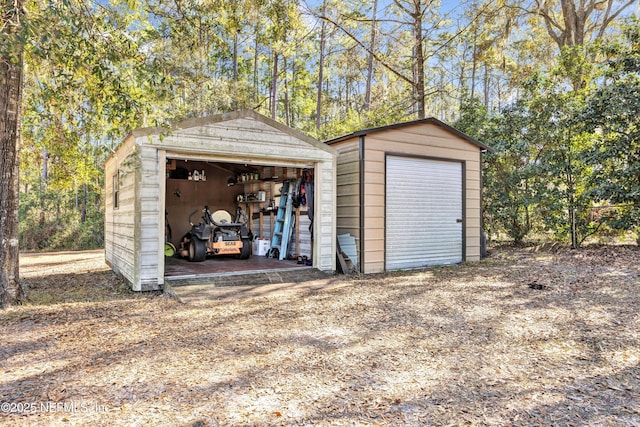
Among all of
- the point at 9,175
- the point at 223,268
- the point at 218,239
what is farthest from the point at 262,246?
the point at 9,175

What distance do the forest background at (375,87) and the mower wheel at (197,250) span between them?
2.21 m

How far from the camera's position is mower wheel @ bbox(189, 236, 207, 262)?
7.48 meters

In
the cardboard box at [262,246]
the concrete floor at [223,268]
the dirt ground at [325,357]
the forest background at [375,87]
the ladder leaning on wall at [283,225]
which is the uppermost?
the forest background at [375,87]

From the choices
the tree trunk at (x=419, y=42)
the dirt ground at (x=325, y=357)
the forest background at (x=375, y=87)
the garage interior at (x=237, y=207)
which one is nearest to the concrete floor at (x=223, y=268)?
the garage interior at (x=237, y=207)

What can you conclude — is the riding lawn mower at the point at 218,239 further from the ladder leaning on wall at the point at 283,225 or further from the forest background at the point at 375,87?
the forest background at the point at 375,87

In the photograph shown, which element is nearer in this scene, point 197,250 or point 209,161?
point 209,161

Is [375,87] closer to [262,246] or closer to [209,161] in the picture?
[262,246]

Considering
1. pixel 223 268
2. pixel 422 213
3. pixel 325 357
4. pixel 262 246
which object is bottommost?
pixel 325 357

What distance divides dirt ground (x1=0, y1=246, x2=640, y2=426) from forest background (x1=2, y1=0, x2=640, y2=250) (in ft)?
7.00

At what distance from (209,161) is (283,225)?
7.01 ft

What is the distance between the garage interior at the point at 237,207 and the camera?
23.1ft

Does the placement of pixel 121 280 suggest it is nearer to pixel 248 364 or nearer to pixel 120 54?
pixel 120 54

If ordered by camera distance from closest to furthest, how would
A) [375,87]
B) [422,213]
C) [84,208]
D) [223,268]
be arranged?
[223,268] < [422,213] < [84,208] < [375,87]

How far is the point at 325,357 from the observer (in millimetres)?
3010
